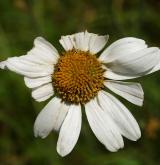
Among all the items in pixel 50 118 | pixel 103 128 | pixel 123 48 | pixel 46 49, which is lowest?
pixel 103 128

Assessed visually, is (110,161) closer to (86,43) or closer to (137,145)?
(137,145)

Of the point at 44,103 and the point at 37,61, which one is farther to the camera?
the point at 44,103

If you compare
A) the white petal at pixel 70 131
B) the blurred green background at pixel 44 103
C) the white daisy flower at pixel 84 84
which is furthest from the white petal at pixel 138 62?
the blurred green background at pixel 44 103

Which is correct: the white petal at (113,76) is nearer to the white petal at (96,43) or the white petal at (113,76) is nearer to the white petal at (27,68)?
the white petal at (96,43)

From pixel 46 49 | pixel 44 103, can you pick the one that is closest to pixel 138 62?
pixel 46 49

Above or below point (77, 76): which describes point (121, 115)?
below

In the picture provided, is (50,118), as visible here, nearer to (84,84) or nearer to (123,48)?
(84,84)
